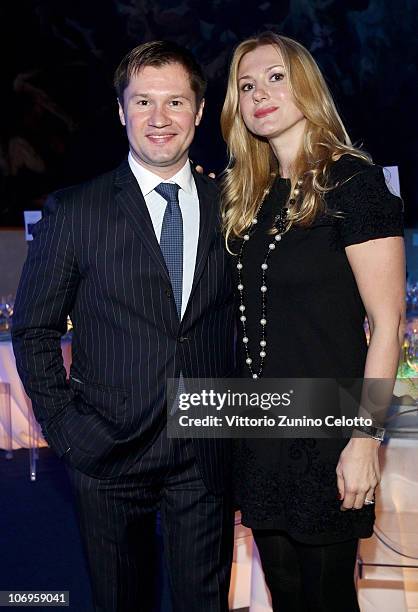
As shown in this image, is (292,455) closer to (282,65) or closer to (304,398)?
(304,398)

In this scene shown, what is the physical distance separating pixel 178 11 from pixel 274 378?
6093 millimetres

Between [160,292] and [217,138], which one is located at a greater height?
[217,138]

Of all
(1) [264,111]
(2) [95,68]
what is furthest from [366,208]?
(2) [95,68]

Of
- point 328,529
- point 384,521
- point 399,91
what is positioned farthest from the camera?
point 399,91

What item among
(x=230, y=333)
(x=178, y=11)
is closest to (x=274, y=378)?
(x=230, y=333)

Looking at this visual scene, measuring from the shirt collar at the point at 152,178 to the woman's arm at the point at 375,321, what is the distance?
1.56 ft

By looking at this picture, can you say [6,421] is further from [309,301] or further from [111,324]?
[309,301]

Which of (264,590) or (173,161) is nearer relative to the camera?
(173,161)

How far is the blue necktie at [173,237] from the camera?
1.81 m

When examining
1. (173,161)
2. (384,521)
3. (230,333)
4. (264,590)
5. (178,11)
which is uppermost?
(178,11)

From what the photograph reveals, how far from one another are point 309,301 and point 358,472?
0.40 metres

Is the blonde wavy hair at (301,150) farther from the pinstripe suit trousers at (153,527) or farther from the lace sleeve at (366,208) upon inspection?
the pinstripe suit trousers at (153,527)

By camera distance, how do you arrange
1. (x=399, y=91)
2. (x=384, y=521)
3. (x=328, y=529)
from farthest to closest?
(x=399, y=91) → (x=384, y=521) → (x=328, y=529)

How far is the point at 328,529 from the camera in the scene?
1721 mm
